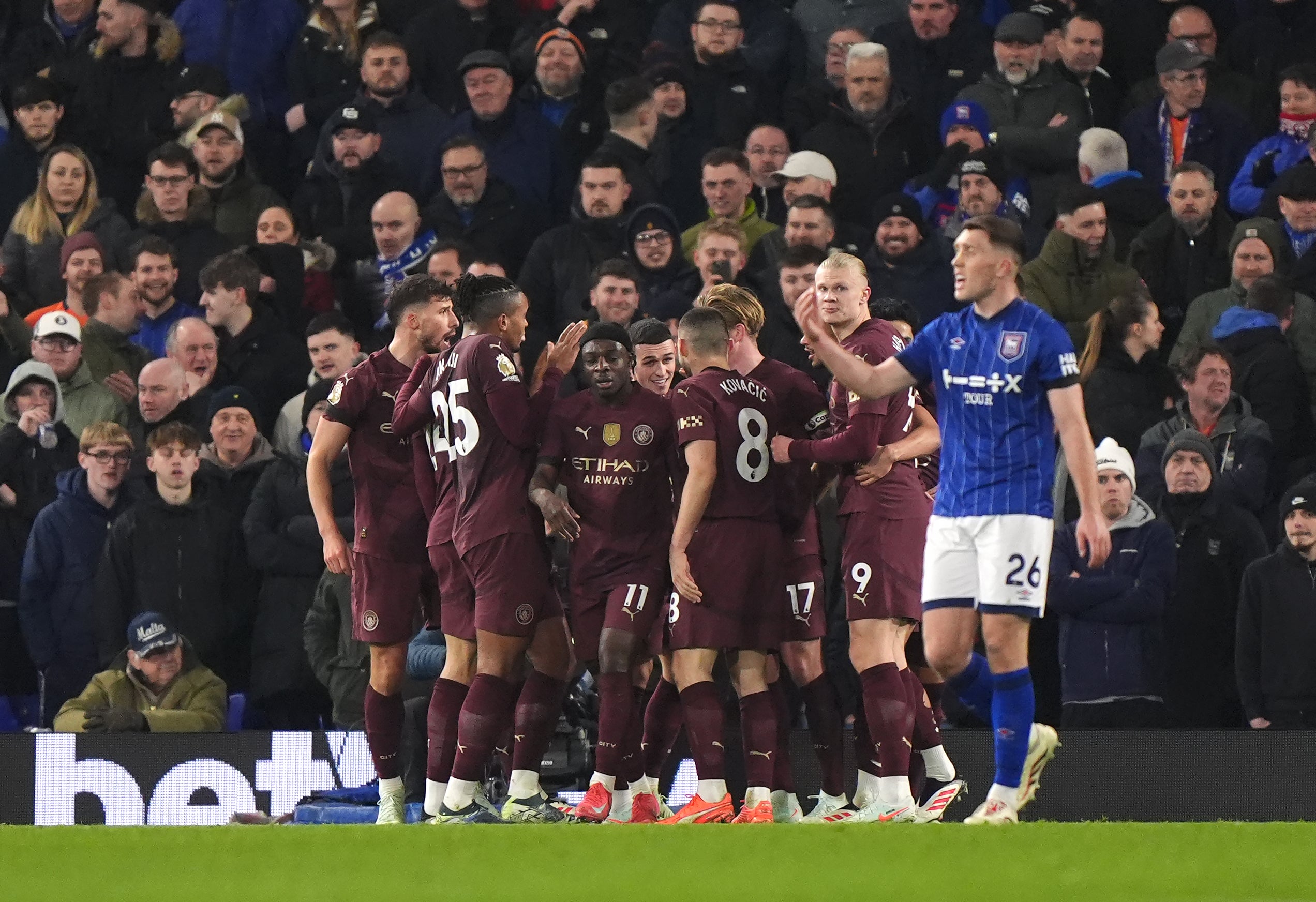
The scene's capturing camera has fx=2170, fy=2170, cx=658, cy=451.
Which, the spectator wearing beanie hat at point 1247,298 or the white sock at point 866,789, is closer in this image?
the white sock at point 866,789

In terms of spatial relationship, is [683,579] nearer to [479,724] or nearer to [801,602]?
[801,602]

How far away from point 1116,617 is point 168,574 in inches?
206

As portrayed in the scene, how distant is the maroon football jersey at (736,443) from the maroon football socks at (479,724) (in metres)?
1.19

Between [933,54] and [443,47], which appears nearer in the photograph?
[933,54]

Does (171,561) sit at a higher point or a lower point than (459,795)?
higher

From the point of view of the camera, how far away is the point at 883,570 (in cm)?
940

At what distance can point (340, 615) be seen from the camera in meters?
11.9

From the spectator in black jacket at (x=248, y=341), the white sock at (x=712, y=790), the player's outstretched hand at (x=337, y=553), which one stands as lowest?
the white sock at (x=712, y=790)

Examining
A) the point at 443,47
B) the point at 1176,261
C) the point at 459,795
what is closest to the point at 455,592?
the point at 459,795

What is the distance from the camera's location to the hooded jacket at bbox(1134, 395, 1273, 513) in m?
11.9

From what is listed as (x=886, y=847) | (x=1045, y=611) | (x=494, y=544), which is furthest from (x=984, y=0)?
(x=886, y=847)

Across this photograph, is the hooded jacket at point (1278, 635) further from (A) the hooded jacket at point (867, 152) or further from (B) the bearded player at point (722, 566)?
(A) the hooded jacket at point (867, 152)

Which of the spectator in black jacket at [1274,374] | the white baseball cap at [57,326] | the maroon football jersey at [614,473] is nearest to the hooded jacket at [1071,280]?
the spectator in black jacket at [1274,374]

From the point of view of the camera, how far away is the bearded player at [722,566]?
927 cm
